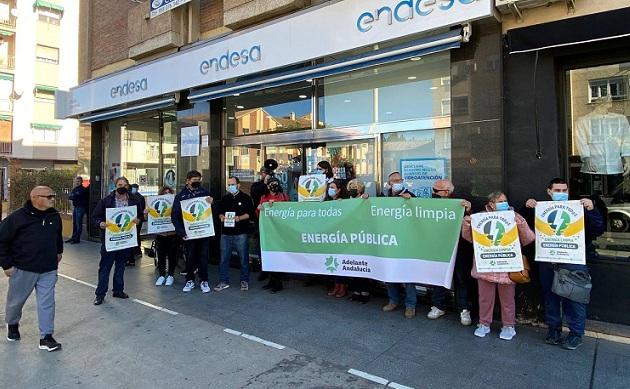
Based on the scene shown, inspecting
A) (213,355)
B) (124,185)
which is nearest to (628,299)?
(213,355)

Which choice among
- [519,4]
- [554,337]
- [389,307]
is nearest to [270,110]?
[389,307]

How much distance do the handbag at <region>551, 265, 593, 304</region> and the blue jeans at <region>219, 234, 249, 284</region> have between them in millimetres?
4361

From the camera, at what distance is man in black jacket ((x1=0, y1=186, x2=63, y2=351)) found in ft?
15.1

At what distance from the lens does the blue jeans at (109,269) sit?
249 inches

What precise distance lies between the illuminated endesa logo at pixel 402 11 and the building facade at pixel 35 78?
99.2 ft

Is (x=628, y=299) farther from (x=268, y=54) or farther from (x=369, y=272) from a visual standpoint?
(x=268, y=54)

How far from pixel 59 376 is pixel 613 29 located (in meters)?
6.43

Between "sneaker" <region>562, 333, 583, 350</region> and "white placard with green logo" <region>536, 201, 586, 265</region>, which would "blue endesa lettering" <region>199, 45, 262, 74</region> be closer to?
"white placard with green logo" <region>536, 201, 586, 265</region>

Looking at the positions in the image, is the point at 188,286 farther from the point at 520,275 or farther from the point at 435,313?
the point at 520,275

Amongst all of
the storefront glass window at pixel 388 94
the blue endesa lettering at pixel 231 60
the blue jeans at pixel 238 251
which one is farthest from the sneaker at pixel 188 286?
the blue endesa lettering at pixel 231 60

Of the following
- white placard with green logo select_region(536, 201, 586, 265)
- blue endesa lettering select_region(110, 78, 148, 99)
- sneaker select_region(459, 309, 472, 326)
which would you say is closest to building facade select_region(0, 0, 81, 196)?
blue endesa lettering select_region(110, 78, 148, 99)

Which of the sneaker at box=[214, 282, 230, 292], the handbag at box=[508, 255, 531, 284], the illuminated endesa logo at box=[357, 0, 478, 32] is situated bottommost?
the sneaker at box=[214, 282, 230, 292]

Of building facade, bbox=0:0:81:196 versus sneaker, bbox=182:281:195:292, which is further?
building facade, bbox=0:0:81:196

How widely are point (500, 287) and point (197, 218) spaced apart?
451cm
